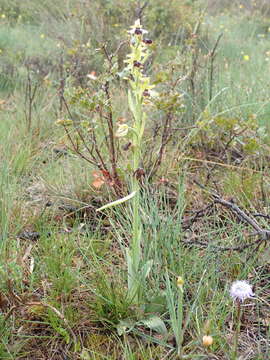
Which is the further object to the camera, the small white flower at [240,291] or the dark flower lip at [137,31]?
the dark flower lip at [137,31]

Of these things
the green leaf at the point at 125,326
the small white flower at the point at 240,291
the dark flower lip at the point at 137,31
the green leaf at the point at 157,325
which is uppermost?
the dark flower lip at the point at 137,31

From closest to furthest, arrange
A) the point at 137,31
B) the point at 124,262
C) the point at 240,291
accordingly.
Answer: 1. the point at 240,291
2. the point at 137,31
3. the point at 124,262

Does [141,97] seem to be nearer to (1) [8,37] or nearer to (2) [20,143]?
→ (2) [20,143]

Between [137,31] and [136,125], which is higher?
[137,31]

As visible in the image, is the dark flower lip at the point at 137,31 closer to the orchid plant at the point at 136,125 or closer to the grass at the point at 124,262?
the orchid plant at the point at 136,125

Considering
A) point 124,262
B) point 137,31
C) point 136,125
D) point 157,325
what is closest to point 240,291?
point 157,325

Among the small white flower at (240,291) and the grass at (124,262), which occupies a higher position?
the small white flower at (240,291)

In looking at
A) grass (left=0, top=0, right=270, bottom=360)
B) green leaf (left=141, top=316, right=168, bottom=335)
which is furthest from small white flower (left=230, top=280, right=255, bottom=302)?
green leaf (left=141, top=316, right=168, bottom=335)

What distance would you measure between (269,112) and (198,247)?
1771 millimetres

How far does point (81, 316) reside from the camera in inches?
63.3

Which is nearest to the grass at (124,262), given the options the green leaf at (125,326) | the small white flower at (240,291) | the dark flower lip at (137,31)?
the green leaf at (125,326)

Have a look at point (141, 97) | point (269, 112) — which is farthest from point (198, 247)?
point (269, 112)

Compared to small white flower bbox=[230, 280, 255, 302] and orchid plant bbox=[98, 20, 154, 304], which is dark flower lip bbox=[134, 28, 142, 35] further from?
small white flower bbox=[230, 280, 255, 302]

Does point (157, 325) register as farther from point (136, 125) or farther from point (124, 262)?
point (136, 125)
